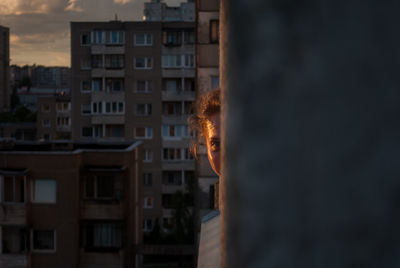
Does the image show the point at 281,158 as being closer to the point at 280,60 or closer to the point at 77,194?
the point at 280,60

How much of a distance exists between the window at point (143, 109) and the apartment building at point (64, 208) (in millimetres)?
11572

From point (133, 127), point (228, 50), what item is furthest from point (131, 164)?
point (228, 50)

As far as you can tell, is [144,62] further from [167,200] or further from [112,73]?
[167,200]

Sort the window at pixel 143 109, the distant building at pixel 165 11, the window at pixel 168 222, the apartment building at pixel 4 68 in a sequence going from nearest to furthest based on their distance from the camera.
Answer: the window at pixel 168 222
the window at pixel 143 109
the distant building at pixel 165 11
the apartment building at pixel 4 68

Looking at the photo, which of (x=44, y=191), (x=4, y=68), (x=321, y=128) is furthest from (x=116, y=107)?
(x=321, y=128)

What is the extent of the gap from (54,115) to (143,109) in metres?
12.6

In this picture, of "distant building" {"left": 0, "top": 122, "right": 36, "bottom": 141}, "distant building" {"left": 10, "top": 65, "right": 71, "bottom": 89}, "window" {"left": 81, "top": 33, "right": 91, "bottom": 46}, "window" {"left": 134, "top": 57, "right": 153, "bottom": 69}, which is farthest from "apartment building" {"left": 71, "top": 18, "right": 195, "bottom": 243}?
"distant building" {"left": 10, "top": 65, "right": 71, "bottom": 89}

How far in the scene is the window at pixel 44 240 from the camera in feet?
58.8

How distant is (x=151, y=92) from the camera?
30.2 meters

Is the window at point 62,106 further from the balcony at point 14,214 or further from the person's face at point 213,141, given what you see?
the person's face at point 213,141

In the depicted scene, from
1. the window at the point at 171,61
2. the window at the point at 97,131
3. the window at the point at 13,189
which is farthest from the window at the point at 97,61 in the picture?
the window at the point at 13,189

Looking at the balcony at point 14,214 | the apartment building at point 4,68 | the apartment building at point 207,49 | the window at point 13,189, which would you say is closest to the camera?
the apartment building at point 207,49

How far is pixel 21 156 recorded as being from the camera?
17688 millimetres

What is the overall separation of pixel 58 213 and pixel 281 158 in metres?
18.6
